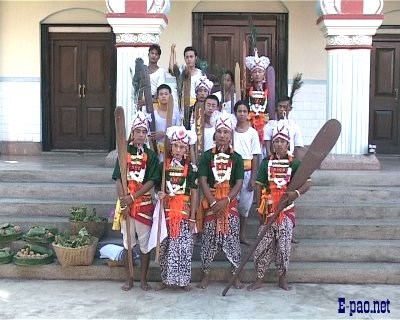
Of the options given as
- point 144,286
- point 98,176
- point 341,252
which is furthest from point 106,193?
point 341,252

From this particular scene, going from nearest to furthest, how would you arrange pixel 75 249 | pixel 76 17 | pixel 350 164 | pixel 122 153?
1. pixel 122 153
2. pixel 75 249
3. pixel 350 164
4. pixel 76 17

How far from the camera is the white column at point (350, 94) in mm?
8016

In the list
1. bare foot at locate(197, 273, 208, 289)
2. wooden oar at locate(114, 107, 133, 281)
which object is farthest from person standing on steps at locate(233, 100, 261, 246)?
wooden oar at locate(114, 107, 133, 281)

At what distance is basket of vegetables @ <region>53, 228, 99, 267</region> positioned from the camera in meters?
5.68

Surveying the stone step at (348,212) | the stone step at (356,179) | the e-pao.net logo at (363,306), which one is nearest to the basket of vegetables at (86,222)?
the stone step at (348,212)

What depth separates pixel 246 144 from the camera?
5.95 meters

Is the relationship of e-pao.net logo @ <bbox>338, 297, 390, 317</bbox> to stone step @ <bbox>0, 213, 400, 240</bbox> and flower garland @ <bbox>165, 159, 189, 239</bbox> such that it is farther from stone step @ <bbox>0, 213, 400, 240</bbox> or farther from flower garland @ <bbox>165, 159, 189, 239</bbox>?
flower garland @ <bbox>165, 159, 189, 239</bbox>

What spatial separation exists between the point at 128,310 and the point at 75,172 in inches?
112

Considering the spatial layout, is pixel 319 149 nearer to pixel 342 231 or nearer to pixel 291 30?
pixel 342 231

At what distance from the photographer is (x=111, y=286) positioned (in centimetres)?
564

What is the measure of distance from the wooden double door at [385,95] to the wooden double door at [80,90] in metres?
4.62

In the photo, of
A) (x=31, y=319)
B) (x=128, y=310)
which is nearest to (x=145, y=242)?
(x=128, y=310)

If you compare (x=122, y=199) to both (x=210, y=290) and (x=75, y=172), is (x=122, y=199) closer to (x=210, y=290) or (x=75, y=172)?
(x=210, y=290)

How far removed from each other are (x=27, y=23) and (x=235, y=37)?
141 inches
